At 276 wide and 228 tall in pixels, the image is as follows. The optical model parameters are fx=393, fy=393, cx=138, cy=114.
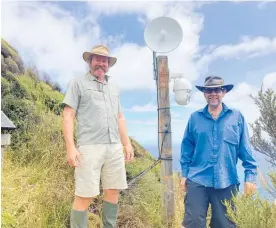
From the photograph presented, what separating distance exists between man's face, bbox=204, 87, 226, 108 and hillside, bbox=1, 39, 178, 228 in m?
1.87

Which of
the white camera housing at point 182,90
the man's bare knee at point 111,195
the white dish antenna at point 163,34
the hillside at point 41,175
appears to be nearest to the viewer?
the man's bare knee at point 111,195

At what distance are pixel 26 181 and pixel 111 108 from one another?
162 cm

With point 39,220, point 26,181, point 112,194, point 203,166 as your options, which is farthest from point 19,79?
point 203,166

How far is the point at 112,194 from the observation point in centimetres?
353

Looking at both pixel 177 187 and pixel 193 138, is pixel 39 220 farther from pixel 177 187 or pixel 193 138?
pixel 177 187

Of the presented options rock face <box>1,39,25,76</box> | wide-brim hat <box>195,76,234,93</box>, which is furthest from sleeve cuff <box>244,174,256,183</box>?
rock face <box>1,39,25,76</box>

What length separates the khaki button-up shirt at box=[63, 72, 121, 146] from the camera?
338 centimetres

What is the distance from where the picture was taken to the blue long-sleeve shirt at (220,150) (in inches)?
132

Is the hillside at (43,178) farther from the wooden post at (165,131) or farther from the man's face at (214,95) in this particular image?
the man's face at (214,95)

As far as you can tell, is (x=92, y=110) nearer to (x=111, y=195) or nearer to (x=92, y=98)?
(x=92, y=98)

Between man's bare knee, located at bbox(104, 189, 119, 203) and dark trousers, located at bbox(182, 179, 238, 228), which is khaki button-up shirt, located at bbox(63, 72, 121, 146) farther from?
dark trousers, located at bbox(182, 179, 238, 228)

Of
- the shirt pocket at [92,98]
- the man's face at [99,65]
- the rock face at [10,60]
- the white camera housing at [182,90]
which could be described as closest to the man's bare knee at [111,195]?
the shirt pocket at [92,98]

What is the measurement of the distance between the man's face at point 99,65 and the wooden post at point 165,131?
154cm

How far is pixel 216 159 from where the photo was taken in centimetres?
336
